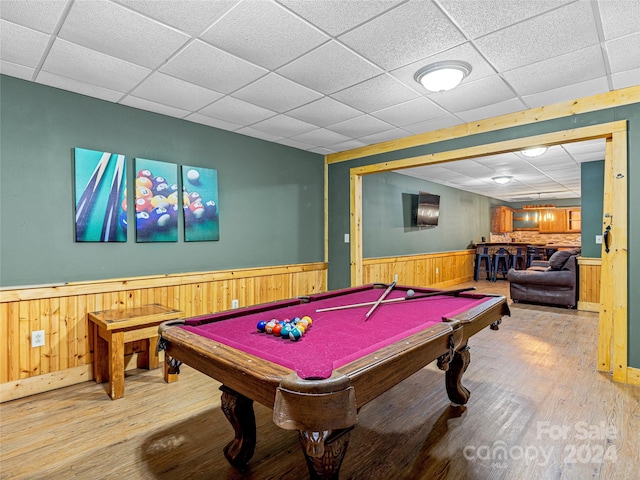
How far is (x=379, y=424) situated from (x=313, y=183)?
351cm

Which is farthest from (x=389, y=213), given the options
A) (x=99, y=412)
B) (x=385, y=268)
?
(x=99, y=412)

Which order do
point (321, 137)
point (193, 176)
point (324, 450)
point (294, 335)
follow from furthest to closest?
point (321, 137)
point (193, 176)
point (294, 335)
point (324, 450)

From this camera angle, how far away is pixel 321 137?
436 centimetres

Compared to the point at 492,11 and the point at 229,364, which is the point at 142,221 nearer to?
the point at 229,364

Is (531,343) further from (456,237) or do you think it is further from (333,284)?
(456,237)

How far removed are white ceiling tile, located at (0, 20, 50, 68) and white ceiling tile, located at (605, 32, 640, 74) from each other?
11.8 ft

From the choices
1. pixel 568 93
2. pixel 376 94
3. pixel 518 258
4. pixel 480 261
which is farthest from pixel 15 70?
pixel 518 258

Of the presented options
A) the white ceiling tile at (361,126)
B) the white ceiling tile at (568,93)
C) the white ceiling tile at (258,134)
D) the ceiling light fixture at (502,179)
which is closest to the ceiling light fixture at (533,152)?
the ceiling light fixture at (502,179)

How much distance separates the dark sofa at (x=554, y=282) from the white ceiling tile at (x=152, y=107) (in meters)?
5.82

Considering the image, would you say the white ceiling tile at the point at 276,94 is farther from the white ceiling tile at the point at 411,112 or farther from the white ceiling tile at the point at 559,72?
the white ceiling tile at the point at 559,72

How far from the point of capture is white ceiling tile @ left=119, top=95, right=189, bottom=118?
10.5ft

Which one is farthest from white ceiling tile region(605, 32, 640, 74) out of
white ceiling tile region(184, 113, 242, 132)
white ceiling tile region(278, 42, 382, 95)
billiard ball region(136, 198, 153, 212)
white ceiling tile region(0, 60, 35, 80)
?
white ceiling tile region(0, 60, 35, 80)

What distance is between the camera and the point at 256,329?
6.24ft

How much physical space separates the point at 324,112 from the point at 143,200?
196 centimetres
